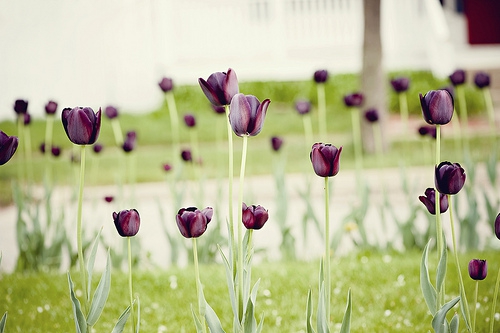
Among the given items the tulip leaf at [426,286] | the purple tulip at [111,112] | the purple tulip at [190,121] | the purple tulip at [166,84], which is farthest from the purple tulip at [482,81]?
the tulip leaf at [426,286]

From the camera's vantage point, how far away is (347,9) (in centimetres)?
1067

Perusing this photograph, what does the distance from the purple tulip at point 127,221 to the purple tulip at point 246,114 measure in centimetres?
33

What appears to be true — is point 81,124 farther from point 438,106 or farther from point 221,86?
point 438,106

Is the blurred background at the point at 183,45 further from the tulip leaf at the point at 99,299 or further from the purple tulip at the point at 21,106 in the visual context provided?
the tulip leaf at the point at 99,299

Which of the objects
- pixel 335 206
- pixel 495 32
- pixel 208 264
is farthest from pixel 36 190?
pixel 495 32

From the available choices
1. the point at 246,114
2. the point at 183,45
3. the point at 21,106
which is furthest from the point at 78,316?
the point at 183,45

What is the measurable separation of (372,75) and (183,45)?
16.7 ft

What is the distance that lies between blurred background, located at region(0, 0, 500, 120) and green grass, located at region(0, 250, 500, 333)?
21.8 feet

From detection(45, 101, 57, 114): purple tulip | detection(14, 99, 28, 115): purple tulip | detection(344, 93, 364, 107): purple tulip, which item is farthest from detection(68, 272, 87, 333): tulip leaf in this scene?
detection(344, 93, 364, 107): purple tulip

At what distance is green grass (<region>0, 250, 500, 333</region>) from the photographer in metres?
2.54

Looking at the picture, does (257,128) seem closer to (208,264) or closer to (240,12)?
(208,264)

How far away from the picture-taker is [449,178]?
1479 mm

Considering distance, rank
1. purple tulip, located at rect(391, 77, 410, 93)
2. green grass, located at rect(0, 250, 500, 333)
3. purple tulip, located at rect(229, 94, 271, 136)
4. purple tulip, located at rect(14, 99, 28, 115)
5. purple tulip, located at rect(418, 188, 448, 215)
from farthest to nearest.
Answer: purple tulip, located at rect(391, 77, 410, 93), purple tulip, located at rect(14, 99, 28, 115), green grass, located at rect(0, 250, 500, 333), purple tulip, located at rect(418, 188, 448, 215), purple tulip, located at rect(229, 94, 271, 136)

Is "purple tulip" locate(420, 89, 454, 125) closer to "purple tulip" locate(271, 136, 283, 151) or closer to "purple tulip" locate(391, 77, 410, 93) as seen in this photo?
"purple tulip" locate(271, 136, 283, 151)
